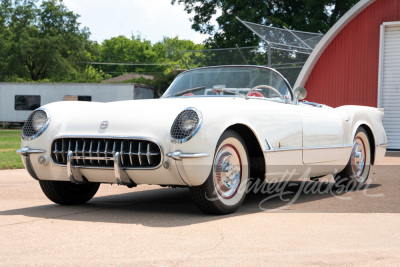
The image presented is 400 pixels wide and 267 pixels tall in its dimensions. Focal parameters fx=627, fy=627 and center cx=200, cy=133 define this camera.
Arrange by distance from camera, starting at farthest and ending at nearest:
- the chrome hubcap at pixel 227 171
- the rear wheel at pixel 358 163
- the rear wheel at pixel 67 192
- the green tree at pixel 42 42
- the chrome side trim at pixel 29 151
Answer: the green tree at pixel 42 42 → the rear wheel at pixel 358 163 → the rear wheel at pixel 67 192 → the chrome side trim at pixel 29 151 → the chrome hubcap at pixel 227 171

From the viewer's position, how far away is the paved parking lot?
12.3 feet

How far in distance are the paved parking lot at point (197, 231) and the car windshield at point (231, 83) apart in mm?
1120

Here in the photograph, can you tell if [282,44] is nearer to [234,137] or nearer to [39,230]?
[234,137]

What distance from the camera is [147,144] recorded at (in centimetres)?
510

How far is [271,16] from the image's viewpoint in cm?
3159

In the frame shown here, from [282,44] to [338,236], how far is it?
12705 millimetres

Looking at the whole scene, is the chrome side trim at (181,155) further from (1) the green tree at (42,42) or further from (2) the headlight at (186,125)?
(1) the green tree at (42,42)

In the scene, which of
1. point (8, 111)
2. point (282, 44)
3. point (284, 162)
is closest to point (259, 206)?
point (284, 162)

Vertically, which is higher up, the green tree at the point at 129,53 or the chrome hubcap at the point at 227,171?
the green tree at the point at 129,53

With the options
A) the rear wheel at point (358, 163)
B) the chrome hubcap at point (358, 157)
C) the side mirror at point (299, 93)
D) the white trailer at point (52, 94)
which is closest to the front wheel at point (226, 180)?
the side mirror at point (299, 93)

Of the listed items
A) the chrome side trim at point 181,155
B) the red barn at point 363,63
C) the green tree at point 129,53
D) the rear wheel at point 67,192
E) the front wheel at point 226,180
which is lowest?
the rear wheel at point 67,192

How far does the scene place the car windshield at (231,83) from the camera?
6.41 meters

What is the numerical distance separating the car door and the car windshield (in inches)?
13.3

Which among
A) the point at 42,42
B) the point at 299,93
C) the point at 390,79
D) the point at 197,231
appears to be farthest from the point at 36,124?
the point at 42,42
